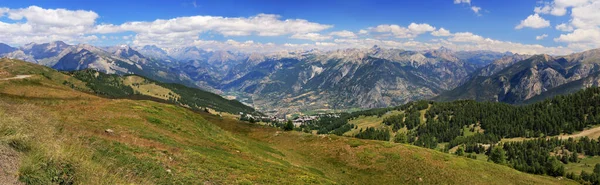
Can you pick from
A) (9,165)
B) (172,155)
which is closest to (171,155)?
(172,155)

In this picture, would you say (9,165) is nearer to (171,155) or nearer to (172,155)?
(171,155)

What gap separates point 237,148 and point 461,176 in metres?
40.2

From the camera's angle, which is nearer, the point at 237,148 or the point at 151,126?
the point at 151,126

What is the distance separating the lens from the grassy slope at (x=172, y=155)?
45.6 feet

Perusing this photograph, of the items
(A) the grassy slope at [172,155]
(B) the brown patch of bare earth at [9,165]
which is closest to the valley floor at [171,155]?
(A) the grassy slope at [172,155]

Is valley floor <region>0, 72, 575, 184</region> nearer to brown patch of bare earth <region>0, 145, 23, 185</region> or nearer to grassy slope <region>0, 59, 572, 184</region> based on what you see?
grassy slope <region>0, 59, 572, 184</region>

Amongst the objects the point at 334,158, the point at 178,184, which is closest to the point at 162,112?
the point at 334,158

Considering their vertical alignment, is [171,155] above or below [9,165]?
below

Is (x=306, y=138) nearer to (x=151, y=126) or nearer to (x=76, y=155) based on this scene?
(x=151, y=126)

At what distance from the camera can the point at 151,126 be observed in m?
45.2

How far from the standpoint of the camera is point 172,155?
93.7 ft

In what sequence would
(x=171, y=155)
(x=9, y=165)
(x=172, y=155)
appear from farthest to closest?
(x=172, y=155) → (x=171, y=155) → (x=9, y=165)

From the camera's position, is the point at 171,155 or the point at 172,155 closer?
the point at 171,155

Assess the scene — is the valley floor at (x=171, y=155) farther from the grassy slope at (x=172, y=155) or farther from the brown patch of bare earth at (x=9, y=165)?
the brown patch of bare earth at (x=9, y=165)
